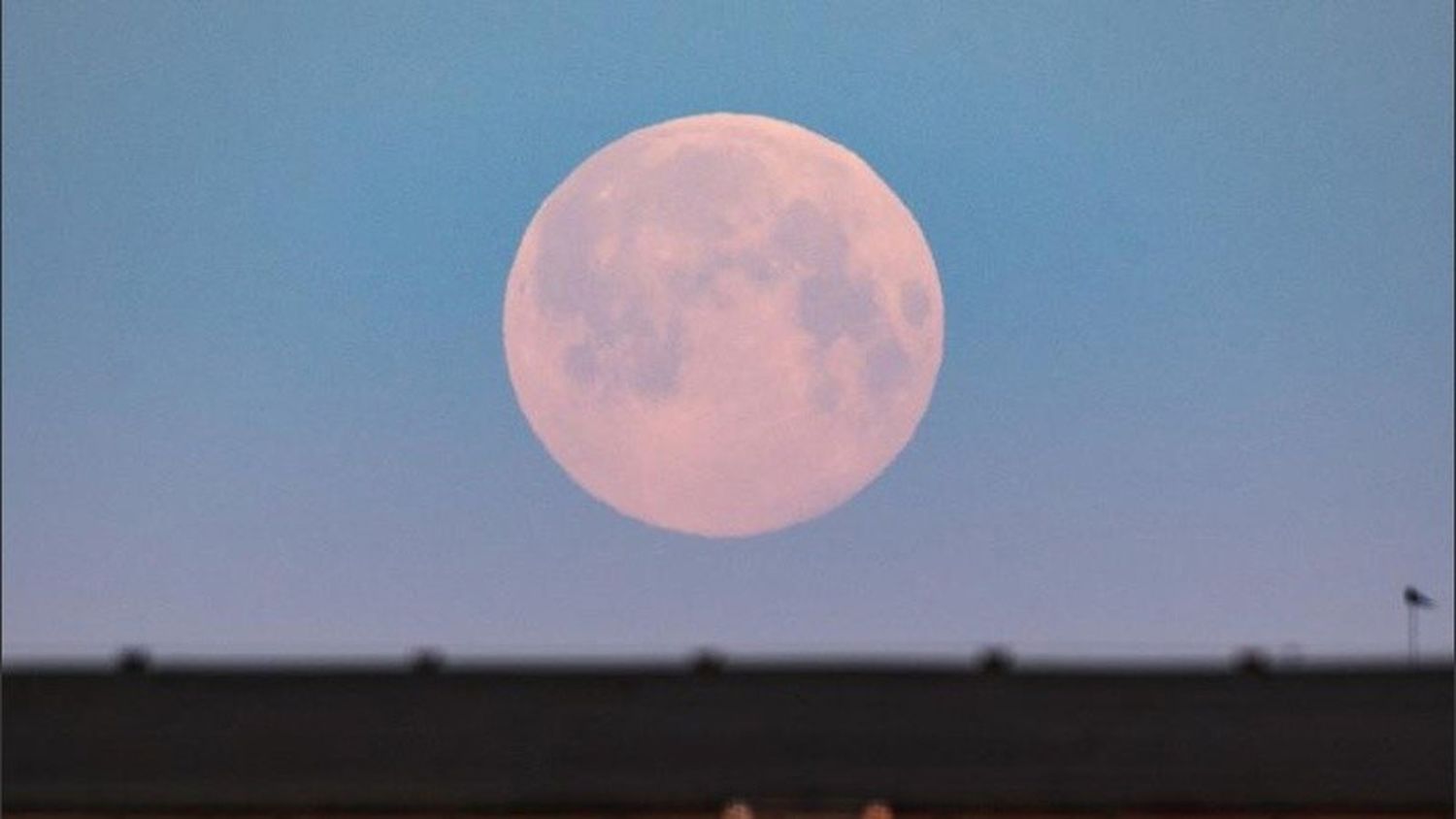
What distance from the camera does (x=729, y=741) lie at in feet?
235

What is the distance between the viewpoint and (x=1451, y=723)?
72.2 meters

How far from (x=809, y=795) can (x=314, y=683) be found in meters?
18.7

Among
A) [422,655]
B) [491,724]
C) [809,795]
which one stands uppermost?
[422,655]

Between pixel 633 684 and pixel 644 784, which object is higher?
pixel 633 684

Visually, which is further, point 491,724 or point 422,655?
point 422,655

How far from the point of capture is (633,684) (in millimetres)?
77500

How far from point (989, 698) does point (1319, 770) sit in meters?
10.9

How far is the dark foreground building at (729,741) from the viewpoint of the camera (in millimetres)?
64500

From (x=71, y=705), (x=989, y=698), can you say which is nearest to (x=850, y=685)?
(x=989, y=698)

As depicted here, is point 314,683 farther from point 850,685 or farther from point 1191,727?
→ point 1191,727

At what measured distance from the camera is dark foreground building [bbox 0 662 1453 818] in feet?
212

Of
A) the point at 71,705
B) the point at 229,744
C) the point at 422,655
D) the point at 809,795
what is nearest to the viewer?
the point at 809,795

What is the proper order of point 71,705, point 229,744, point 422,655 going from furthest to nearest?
point 422,655, point 71,705, point 229,744

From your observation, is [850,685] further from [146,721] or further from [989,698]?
[146,721]
